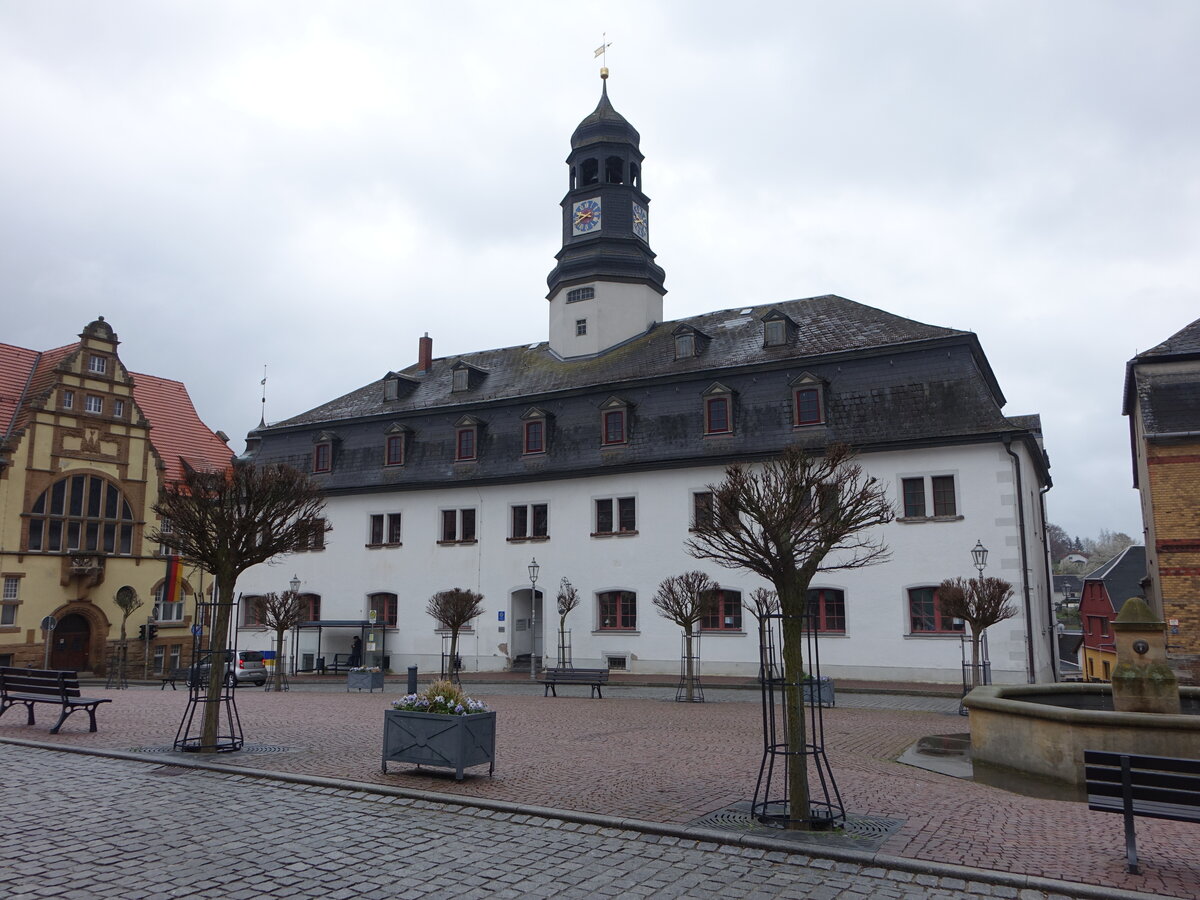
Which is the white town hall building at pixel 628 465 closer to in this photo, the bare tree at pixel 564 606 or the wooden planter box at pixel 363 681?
the bare tree at pixel 564 606

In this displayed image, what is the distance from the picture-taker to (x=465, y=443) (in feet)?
115

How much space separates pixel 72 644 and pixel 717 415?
29740mm

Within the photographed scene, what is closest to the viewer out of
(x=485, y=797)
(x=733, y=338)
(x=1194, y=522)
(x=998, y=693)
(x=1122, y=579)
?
(x=485, y=797)

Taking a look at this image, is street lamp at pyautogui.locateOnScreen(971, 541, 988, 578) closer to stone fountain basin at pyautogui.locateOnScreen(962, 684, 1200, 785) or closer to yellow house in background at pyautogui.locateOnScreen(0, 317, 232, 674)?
stone fountain basin at pyautogui.locateOnScreen(962, 684, 1200, 785)

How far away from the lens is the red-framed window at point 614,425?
3152 centimetres

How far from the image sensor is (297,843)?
779 centimetres

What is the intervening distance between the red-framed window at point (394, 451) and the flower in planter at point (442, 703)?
26.0m

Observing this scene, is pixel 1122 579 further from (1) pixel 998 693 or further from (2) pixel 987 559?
(1) pixel 998 693

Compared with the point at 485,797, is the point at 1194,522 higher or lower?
higher

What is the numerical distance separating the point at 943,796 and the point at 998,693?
4012 mm

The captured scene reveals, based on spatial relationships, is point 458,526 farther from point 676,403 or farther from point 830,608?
point 830,608

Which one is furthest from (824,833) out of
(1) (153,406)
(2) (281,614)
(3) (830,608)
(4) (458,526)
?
(1) (153,406)

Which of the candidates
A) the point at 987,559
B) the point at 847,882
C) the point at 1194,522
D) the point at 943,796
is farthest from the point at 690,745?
the point at 1194,522

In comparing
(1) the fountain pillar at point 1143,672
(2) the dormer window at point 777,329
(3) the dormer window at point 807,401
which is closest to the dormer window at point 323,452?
(2) the dormer window at point 777,329
